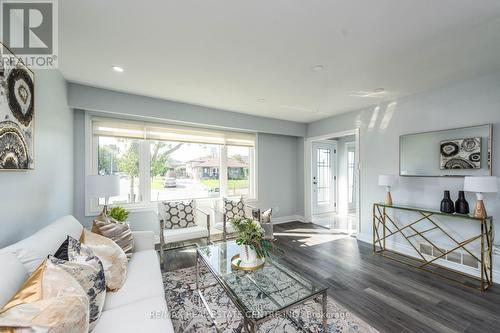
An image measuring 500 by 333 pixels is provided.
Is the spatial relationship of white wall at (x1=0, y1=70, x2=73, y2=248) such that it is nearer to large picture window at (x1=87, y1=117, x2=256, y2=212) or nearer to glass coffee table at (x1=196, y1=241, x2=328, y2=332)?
large picture window at (x1=87, y1=117, x2=256, y2=212)

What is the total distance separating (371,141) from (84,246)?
4.13 metres

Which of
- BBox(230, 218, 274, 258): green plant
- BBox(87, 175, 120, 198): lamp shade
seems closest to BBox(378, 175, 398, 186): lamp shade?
BBox(230, 218, 274, 258): green plant

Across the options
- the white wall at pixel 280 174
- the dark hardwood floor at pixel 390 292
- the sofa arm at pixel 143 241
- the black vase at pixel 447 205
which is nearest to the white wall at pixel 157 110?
the white wall at pixel 280 174

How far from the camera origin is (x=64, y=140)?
271 cm

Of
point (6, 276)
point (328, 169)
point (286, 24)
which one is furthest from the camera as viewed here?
point (328, 169)

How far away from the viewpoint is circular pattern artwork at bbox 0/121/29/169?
4.78 feet

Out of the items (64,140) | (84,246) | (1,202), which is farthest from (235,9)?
(64,140)

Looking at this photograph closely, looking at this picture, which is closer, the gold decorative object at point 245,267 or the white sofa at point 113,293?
the white sofa at point 113,293

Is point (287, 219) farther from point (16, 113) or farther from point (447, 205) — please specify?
point (16, 113)

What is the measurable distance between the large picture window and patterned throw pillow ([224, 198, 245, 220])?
1.87 ft

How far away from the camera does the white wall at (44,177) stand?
1.56 meters

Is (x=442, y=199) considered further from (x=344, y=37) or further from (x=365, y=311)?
(x=344, y=37)

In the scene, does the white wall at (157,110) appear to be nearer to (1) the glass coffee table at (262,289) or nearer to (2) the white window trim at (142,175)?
(2) the white window trim at (142,175)

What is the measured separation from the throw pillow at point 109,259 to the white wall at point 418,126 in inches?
148
